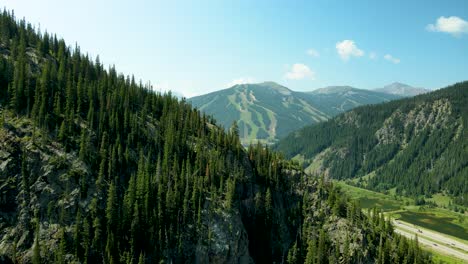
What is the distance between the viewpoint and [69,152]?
12181 cm

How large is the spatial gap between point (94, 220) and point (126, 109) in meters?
60.0

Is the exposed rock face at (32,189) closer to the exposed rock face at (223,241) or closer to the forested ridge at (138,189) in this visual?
the forested ridge at (138,189)

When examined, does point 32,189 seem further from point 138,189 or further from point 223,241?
point 223,241

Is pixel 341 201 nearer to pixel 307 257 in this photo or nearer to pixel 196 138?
pixel 307 257

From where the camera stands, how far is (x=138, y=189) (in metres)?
124

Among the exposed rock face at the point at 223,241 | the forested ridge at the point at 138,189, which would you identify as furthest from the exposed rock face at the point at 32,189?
the exposed rock face at the point at 223,241

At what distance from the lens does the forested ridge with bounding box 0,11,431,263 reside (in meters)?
106

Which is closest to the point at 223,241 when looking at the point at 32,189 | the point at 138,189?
the point at 138,189

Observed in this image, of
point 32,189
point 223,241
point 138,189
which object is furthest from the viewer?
point 223,241

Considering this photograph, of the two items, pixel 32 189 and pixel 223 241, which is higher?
pixel 32 189

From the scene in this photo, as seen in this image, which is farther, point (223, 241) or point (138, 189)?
point (223, 241)

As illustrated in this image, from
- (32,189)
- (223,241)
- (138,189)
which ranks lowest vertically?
(223,241)

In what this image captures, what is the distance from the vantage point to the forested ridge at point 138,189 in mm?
106375

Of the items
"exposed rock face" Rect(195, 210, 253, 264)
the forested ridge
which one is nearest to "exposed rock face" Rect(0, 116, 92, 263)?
the forested ridge
